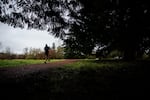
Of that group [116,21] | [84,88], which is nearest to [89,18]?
[116,21]

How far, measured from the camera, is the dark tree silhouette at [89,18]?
391 inches

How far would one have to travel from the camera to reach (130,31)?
411 inches

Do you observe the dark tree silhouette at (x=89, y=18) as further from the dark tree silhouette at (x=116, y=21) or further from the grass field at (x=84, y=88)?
the grass field at (x=84, y=88)

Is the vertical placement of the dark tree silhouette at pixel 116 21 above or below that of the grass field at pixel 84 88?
above

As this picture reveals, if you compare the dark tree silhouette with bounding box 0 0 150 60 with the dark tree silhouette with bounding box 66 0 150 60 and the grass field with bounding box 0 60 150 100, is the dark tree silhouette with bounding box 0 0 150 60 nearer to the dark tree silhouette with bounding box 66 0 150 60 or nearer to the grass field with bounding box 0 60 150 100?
the dark tree silhouette with bounding box 66 0 150 60

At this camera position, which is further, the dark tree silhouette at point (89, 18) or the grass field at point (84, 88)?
the dark tree silhouette at point (89, 18)

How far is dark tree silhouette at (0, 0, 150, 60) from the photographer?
32.6ft

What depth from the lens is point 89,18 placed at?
10.6 metres

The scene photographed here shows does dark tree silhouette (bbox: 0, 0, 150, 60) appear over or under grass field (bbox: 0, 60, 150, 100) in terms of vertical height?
over

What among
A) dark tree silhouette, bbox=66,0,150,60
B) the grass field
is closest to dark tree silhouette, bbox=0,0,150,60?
dark tree silhouette, bbox=66,0,150,60

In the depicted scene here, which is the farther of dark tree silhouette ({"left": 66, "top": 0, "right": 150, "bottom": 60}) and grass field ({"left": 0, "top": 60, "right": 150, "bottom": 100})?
dark tree silhouette ({"left": 66, "top": 0, "right": 150, "bottom": 60})

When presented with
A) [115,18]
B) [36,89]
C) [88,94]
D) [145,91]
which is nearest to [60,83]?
[36,89]

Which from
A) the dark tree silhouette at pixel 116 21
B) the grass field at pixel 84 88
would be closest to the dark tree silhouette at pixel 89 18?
the dark tree silhouette at pixel 116 21

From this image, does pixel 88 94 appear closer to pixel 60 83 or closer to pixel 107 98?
pixel 107 98
